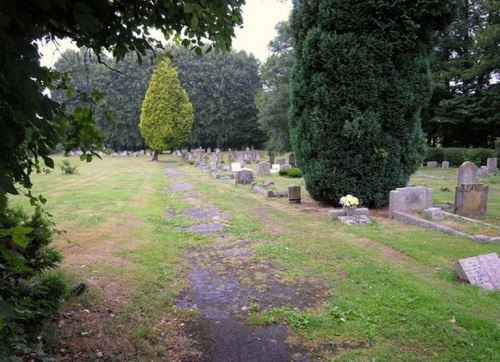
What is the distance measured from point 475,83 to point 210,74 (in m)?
34.4

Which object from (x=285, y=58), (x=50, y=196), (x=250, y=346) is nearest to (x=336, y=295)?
(x=250, y=346)

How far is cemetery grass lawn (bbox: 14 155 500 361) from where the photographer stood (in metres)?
3.68

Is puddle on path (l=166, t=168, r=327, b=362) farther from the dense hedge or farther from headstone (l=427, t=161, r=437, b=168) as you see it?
headstone (l=427, t=161, r=437, b=168)

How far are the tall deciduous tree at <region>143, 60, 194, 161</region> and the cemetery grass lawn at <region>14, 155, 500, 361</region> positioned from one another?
28.5m

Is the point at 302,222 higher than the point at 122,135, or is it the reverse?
the point at 122,135

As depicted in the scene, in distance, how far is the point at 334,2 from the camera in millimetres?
10461

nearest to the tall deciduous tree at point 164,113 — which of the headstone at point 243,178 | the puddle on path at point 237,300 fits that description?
the headstone at point 243,178

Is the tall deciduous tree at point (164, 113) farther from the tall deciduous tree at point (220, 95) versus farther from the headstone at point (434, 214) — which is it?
the headstone at point (434, 214)

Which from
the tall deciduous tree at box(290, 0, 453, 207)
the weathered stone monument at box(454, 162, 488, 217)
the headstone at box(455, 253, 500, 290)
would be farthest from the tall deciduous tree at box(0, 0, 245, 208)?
the weathered stone monument at box(454, 162, 488, 217)

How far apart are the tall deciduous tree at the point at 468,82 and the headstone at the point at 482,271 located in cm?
2759

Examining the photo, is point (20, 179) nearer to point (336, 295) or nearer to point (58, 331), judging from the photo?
point (58, 331)

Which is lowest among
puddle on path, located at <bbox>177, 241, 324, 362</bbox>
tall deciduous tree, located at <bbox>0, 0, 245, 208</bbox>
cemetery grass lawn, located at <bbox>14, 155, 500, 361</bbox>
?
puddle on path, located at <bbox>177, 241, 324, 362</bbox>

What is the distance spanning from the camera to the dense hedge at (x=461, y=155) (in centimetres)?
2639

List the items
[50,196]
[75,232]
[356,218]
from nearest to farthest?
[75,232]
[356,218]
[50,196]
